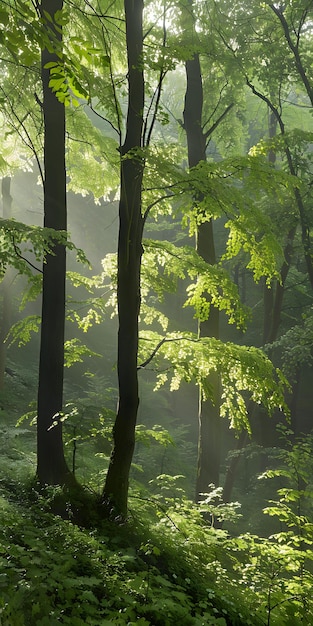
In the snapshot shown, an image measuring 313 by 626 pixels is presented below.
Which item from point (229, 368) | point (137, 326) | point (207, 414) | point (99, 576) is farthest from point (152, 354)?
point (207, 414)

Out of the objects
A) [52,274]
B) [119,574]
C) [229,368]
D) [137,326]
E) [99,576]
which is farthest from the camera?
[52,274]

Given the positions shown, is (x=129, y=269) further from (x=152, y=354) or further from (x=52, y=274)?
(x=52, y=274)

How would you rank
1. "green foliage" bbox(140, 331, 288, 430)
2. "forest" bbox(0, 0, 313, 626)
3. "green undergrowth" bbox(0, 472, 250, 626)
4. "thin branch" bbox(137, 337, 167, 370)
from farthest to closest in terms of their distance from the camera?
"thin branch" bbox(137, 337, 167, 370) → "green foliage" bbox(140, 331, 288, 430) → "forest" bbox(0, 0, 313, 626) → "green undergrowth" bbox(0, 472, 250, 626)

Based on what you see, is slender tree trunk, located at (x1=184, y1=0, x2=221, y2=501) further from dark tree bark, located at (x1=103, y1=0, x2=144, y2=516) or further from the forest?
dark tree bark, located at (x1=103, y1=0, x2=144, y2=516)

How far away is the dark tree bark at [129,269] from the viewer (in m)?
4.46

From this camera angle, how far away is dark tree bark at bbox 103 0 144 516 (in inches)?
176

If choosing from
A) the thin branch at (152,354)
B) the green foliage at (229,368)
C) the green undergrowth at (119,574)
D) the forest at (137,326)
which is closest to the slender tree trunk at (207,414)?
the forest at (137,326)

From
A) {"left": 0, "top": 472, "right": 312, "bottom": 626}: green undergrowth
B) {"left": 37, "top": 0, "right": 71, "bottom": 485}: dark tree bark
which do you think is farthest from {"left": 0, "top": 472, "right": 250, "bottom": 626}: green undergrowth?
{"left": 37, "top": 0, "right": 71, "bottom": 485}: dark tree bark

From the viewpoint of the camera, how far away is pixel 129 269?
14.9 ft

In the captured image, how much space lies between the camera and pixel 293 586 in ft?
11.2

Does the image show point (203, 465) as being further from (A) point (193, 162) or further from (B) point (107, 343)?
(B) point (107, 343)

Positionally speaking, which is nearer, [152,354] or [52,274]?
[152,354]

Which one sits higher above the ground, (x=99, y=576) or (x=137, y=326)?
(x=137, y=326)

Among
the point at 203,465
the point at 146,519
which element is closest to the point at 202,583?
the point at 146,519
